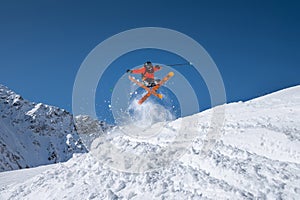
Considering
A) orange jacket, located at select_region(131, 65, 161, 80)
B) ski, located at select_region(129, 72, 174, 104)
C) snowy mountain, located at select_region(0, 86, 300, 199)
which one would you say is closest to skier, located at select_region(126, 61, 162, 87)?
orange jacket, located at select_region(131, 65, 161, 80)

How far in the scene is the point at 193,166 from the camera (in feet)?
40.7

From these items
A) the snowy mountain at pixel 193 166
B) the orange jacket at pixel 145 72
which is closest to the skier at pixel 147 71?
the orange jacket at pixel 145 72

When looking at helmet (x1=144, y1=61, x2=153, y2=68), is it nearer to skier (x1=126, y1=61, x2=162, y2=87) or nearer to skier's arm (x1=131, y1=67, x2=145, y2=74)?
skier (x1=126, y1=61, x2=162, y2=87)

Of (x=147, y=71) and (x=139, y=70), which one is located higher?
(x=139, y=70)

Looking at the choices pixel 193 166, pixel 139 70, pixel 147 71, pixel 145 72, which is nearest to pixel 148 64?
pixel 147 71

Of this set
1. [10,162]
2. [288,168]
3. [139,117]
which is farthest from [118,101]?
[10,162]

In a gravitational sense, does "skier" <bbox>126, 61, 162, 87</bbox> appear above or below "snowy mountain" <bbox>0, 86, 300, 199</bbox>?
above

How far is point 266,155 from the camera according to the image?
1184cm

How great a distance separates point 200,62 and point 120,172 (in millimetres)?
9642

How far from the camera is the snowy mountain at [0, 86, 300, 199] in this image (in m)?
10.1

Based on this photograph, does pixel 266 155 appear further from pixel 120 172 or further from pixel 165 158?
pixel 120 172

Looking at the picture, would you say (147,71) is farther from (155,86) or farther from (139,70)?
(155,86)

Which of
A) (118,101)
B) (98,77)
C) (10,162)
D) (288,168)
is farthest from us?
(10,162)

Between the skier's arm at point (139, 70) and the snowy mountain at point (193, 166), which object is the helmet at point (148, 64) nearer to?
the skier's arm at point (139, 70)
